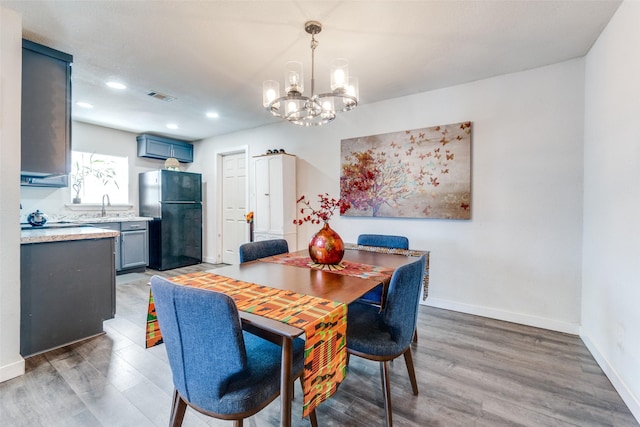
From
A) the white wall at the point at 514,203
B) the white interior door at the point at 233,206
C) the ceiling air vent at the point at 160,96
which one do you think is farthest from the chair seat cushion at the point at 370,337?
the white interior door at the point at 233,206

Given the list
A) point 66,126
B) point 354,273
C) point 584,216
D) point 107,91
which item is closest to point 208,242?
point 107,91

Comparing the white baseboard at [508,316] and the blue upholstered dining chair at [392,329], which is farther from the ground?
the blue upholstered dining chair at [392,329]

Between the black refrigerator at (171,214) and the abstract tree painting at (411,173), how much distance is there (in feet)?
10.1

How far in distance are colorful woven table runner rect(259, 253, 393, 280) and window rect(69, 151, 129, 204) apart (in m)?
4.24

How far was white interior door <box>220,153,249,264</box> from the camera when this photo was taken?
5191 mm

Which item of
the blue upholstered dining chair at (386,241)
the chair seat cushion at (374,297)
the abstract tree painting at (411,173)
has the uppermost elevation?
the abstract tree painting at (411,173)

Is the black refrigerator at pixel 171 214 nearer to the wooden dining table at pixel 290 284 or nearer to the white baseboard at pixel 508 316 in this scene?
the wooden dining table at pixel 290 284

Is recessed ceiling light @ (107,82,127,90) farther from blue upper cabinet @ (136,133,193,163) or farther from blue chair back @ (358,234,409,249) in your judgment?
blue chair back @ (358,234,409,249)

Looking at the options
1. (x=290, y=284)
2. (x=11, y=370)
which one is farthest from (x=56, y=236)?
(x=290, y=284)

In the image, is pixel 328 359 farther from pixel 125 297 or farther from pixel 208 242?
pixel 208 242

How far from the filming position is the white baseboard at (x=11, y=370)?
1860mm

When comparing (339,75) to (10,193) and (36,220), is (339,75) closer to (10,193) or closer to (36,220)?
(10,193)

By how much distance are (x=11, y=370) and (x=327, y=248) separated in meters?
Answer: 2.27

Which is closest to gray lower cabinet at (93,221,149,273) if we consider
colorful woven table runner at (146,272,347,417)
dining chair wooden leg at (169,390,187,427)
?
colorful woven table runner at (146,272,347,417)
